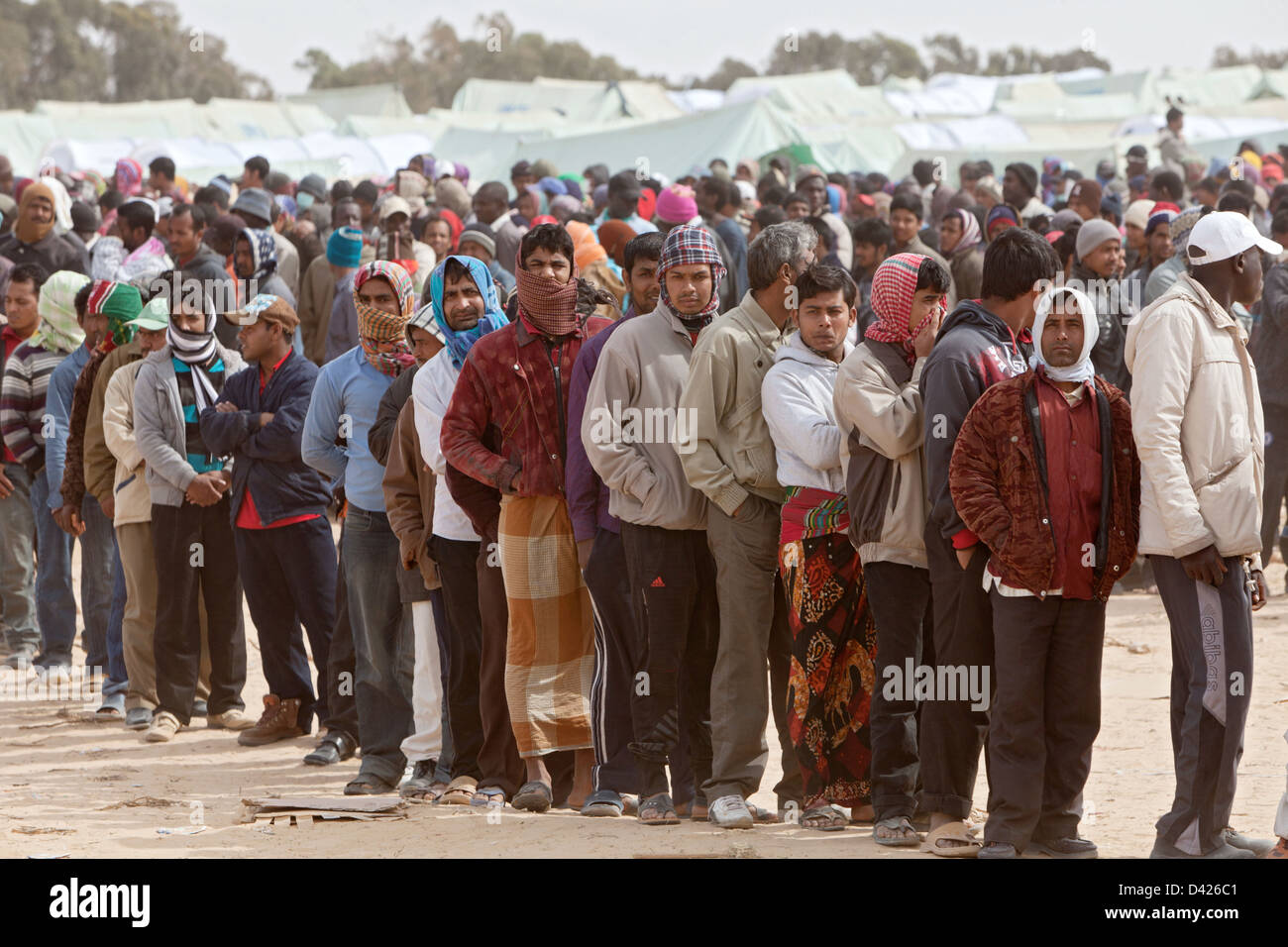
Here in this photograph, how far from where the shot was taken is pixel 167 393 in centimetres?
828

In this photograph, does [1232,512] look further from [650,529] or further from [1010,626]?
[650,529]

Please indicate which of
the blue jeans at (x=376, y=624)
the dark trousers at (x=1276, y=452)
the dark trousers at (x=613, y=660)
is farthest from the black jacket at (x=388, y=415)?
the dark trousers at (x=1276, y=452)

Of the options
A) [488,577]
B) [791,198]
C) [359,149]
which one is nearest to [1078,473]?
[488,577]

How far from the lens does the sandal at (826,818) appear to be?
5852 mm

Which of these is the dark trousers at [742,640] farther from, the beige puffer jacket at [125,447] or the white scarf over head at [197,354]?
the beige puffer jacket at [125,447]

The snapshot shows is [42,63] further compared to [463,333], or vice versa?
[42,63]

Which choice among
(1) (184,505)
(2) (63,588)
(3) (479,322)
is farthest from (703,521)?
(2) (63,588)

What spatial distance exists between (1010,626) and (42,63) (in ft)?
271

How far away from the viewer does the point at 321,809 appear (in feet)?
21.2

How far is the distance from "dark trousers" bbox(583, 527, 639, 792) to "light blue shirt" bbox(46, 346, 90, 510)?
4.18m

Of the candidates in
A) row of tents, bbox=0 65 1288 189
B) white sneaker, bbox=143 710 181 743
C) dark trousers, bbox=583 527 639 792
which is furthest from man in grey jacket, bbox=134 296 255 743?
row of tents, bbox=0 65 1288 189

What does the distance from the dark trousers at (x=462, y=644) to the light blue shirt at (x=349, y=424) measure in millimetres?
622

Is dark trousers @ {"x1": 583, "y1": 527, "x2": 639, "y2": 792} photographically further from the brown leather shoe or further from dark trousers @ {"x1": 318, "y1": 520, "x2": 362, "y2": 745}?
the brown leather shoe

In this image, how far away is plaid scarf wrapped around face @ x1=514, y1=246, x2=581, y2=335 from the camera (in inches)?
251
